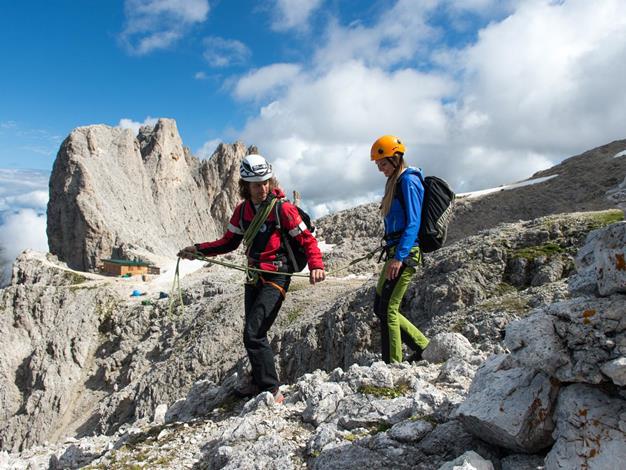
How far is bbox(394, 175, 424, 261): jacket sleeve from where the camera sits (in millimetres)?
5789

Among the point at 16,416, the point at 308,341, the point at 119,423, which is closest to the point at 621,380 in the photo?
the point at 308,341

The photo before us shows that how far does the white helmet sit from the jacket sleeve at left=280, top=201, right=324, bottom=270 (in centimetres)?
49

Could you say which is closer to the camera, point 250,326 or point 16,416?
point 250,326

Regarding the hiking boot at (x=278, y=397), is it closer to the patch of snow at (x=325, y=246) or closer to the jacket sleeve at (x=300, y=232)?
the jacket sleeve at (x=300, y=232)

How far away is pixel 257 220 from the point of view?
631 centimetres

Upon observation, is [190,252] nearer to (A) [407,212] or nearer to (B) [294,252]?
(B) [294,252]

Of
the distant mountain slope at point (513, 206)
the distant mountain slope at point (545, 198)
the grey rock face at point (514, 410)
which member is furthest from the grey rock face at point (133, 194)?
the grey rock face at point (514, 410)

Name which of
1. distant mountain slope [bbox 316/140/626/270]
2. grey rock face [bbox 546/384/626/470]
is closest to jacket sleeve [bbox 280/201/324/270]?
grey rock face [bbox 546/384/626/470]

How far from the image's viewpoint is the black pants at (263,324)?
6.20 meters

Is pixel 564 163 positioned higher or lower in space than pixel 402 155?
higher

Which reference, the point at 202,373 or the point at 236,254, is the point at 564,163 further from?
the point at 202,373

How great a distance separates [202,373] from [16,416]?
1856 cm

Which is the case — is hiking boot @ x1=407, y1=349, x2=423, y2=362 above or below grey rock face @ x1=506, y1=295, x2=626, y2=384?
below

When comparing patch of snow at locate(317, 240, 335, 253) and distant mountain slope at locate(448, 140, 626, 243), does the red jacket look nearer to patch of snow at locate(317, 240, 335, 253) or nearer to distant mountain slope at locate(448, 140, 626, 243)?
distant mountain slope at locate(448, 140, 626, 243)
